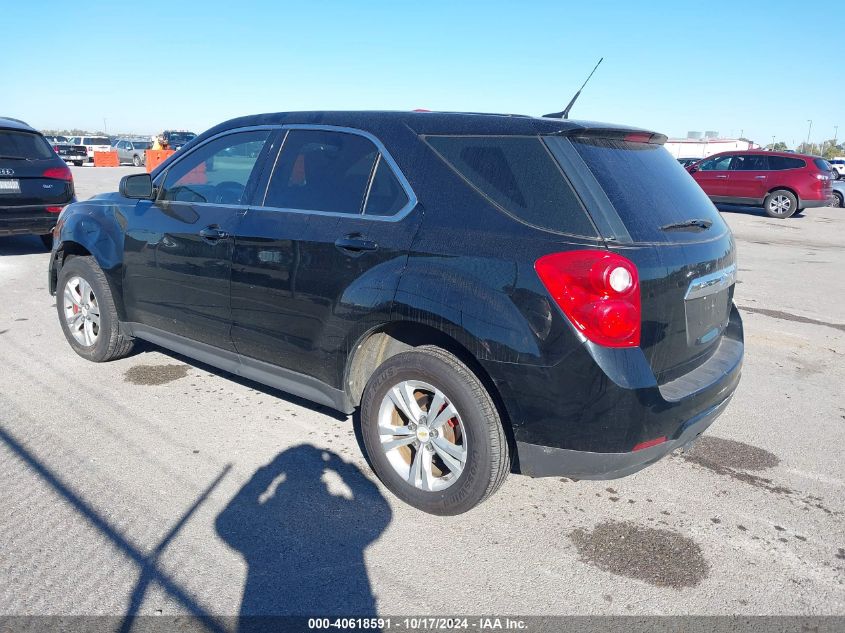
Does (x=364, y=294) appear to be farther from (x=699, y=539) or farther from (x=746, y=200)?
(x=746, y=200)

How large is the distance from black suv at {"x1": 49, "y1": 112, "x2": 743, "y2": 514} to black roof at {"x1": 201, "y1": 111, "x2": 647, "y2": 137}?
0.01 metres

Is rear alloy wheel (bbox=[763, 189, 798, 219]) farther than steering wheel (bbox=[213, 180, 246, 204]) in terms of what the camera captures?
Yes

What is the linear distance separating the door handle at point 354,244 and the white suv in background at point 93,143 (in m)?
39.2

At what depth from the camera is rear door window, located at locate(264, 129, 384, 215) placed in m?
3.48

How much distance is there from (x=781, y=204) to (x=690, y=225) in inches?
694

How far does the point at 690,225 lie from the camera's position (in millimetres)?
3176

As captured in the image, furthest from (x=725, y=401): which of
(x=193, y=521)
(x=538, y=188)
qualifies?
(x=193, y=521)

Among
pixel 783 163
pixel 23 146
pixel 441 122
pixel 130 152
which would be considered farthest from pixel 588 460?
pixel 130 152

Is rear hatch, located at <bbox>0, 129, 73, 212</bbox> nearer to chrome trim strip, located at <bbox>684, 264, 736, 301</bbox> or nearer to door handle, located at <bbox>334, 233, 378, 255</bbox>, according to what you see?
door handle, located at <bbox>334, 233, 378, 255</bbox>

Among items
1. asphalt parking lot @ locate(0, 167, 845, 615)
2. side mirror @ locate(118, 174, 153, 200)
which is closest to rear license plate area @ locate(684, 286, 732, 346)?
asphalt parking lot @ locate(0, 167, 845, 615)

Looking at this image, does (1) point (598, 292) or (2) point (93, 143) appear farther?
(2) point (93, 143)

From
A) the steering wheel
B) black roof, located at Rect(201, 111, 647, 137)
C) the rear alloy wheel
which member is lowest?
the rear alloy wheel

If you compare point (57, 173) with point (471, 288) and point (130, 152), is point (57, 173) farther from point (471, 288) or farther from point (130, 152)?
point (130, 152)

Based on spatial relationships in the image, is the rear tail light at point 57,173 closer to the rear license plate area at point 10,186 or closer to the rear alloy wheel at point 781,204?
the rear license plate area at point 10,186
